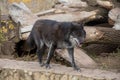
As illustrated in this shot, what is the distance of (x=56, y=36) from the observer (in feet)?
23.2

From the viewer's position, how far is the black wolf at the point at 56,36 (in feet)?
22.1

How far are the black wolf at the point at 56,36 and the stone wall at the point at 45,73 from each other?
20 cm

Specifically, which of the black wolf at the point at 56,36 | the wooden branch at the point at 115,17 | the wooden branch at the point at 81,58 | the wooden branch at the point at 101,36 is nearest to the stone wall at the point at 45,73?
the black wolf at the point at 56,36

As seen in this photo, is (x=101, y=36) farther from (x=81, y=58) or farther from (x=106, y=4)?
(x=106, y=4)

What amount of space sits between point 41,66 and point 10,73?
61 centimetres

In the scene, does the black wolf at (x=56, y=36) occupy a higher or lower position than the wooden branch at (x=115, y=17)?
higher

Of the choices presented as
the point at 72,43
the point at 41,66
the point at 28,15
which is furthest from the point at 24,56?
the point at 72,43

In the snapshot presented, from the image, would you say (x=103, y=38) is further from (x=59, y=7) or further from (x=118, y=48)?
(x=59, y=7)

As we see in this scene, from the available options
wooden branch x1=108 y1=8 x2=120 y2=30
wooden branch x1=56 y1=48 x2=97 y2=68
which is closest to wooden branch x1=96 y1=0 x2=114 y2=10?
wooden branch x1=108 y1=8 x2=120 y2=30

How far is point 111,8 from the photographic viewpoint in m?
10.3

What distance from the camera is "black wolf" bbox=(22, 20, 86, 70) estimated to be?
675cm

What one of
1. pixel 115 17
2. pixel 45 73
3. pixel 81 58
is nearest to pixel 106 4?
pixel 115 17

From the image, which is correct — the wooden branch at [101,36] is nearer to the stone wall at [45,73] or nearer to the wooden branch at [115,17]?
the wooden branch at [115,17]

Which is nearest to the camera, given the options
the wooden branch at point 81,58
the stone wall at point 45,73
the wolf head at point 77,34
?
the wolf head at point 77,34
